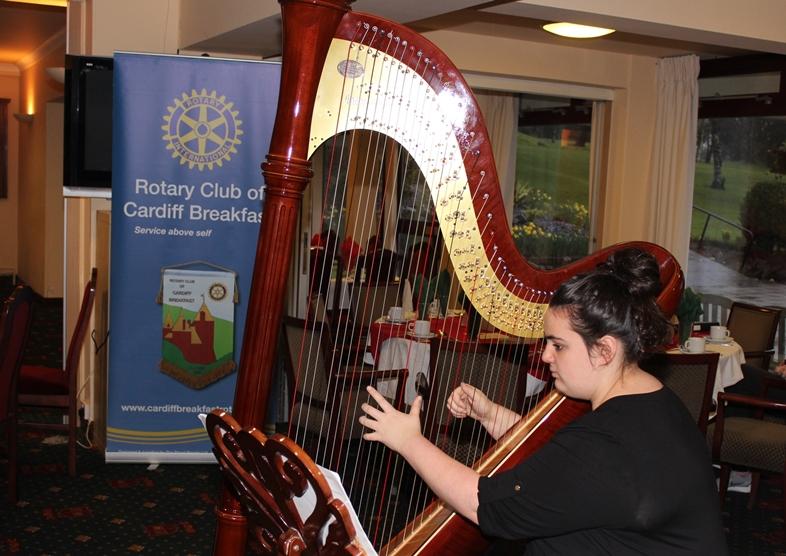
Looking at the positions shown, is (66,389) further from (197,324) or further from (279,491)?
(279,491)

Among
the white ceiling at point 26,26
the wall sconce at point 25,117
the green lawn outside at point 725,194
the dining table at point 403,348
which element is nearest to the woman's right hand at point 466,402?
the dining table at point 403,348

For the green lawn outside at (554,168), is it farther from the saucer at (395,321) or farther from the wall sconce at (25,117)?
the wall sconce at (25,117)

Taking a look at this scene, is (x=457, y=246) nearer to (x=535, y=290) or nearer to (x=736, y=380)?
(x=535, y=290)

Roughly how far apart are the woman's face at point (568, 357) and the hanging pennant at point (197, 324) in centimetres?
302

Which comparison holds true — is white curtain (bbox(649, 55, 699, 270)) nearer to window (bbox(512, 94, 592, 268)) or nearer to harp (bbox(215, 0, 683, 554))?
window (bbox(512, 94, 592, 268))

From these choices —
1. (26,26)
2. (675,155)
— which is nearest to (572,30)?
(675,155)

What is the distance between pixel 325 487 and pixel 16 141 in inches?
468

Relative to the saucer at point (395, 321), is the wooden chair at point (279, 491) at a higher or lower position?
higher

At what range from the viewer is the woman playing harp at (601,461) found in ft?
5.08

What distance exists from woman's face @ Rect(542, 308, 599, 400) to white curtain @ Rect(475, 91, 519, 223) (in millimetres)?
6748

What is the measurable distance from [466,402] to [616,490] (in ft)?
2.13

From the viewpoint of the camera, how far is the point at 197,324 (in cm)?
455

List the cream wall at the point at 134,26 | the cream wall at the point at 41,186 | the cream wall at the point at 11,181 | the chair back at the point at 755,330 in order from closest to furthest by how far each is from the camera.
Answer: the cream wall at the point at 134,26
the chair back at the point at 755,330
the cream wall at the point at 41,186
the cream wall at the point at 11,181

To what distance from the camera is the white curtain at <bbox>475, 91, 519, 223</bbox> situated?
8.41 metres
